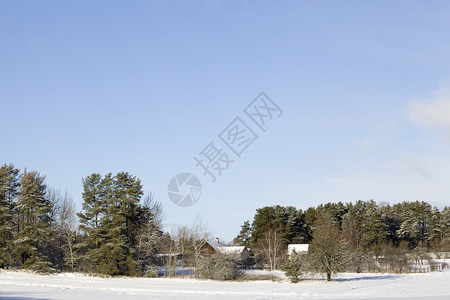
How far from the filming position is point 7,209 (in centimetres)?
4609

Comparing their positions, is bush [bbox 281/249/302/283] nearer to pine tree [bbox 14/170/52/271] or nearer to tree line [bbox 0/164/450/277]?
tree line [bbox 0/164/450/277]

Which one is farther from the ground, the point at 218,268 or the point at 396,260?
the point at 218,268

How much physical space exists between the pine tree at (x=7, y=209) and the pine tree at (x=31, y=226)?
2.57 feet

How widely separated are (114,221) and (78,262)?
763 centimetres

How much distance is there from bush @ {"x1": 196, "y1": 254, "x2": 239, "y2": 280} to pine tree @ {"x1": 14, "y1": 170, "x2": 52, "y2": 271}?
51.5 feet

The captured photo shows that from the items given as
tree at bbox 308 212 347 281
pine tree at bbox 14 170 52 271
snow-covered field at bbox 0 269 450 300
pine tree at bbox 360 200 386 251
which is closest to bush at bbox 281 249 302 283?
tree at bbox 308 212 347 281

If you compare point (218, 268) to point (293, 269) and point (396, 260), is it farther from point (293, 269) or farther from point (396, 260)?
point (396, 260)

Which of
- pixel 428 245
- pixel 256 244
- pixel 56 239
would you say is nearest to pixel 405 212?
pixel 428 245

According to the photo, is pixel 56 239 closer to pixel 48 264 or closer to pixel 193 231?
pixel 48 264

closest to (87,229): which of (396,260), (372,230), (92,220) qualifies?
(92,220)

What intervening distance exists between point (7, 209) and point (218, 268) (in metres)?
23.4

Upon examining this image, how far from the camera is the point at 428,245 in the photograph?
80125 millimetres

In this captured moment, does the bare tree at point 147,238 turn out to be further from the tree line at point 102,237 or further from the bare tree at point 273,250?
the bare tree at point 273,250

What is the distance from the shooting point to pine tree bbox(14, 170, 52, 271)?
43.7 meters
